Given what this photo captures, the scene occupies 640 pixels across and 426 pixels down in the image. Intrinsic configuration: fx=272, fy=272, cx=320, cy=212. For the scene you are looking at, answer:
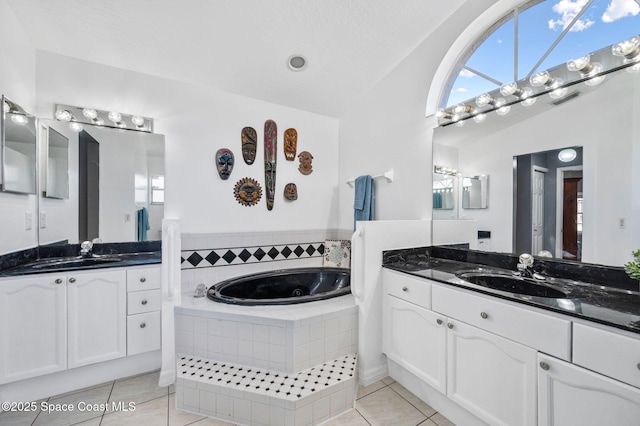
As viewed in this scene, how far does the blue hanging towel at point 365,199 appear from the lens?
270 cm

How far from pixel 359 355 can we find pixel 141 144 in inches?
97.5

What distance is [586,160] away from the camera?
150 cm

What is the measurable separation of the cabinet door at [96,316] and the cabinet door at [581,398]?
250 cm

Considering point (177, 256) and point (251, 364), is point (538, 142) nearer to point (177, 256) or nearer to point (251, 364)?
point (251, 364)

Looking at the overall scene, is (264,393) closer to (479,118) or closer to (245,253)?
(245,253)

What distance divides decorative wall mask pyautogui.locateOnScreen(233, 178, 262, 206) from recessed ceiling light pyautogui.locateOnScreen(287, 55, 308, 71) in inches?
43.9

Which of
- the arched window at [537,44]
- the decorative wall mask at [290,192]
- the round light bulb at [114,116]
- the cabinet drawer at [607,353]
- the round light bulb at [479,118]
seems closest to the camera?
the cabinet drawer at [607,353]

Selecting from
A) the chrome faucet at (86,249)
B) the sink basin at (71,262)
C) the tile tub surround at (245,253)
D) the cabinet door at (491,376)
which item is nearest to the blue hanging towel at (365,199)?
the tile tub surround at (245,253)

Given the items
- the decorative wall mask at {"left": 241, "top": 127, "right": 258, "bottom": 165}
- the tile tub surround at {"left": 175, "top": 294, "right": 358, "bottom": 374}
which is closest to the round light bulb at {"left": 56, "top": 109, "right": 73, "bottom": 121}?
the decorative wall mask at {"left": 241, "top": 127, "right": 258, "bottom": 165}

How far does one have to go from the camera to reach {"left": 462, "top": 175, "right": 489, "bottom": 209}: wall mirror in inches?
79.1

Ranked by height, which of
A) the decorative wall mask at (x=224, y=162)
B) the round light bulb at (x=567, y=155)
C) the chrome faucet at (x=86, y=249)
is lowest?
the chrome faucet at (x=86, y=249)

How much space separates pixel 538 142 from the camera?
1705 millimetres

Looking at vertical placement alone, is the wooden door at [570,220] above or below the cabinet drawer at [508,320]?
Answer: above

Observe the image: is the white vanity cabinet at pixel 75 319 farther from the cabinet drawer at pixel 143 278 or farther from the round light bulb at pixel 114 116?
the round light bulb at pixel 114 116
